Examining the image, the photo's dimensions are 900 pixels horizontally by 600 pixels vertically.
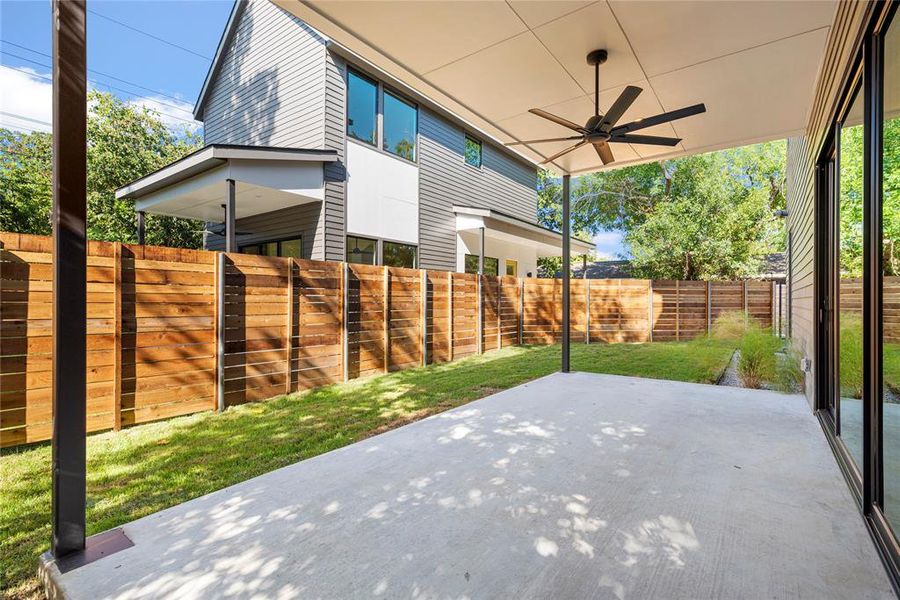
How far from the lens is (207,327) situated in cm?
455

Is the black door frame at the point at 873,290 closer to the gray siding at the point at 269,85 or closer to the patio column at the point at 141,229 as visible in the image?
the gray siding at the point at 269,85

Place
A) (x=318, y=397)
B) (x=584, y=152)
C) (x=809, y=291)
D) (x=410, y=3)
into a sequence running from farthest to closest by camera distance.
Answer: (x=584, y=152)
(x=318, y=397)
(x=809, y=291)
(x=410, y=3)

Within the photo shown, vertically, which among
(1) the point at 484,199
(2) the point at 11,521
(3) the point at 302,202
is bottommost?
(2) the point at 11,521

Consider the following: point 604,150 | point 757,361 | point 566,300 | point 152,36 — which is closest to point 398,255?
point 566,300

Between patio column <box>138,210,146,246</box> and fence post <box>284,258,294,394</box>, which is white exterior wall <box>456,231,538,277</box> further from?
patio column <box>138,210,146,246</box>

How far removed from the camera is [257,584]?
172 centimetres

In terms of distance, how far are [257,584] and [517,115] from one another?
15.1 feet

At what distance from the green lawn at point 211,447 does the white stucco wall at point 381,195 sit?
323 cm

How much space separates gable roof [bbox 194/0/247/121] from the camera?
9.35m

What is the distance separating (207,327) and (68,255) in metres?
3.00

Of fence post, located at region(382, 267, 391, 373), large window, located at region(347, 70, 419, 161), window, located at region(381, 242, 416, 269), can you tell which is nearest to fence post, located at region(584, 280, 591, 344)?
window, located at region(381, 242, 416, 269)

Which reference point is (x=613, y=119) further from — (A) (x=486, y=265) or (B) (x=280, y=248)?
(A) (x=486, y=265)

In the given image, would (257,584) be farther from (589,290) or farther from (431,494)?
(589,290)

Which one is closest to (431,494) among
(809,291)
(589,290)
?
(809,291)
